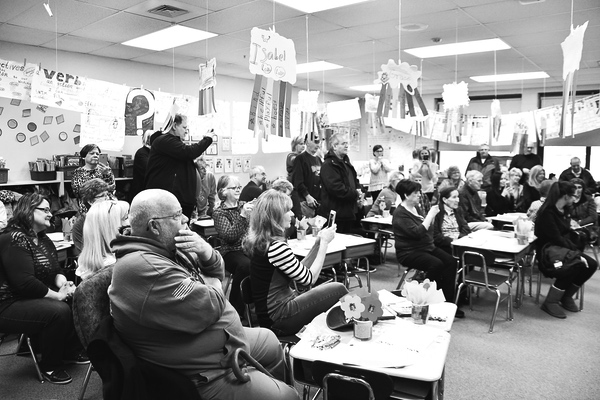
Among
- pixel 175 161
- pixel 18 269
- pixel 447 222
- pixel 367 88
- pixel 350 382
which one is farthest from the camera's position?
pixel 367 88

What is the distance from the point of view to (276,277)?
2.72 meters

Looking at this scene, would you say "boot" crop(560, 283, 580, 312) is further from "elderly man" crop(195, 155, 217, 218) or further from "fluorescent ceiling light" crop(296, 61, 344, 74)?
"fluorescent ceiling light" crop(296, 61, 344, 74)

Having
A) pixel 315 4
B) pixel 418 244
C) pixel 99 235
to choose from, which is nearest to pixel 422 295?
pixel 99 235

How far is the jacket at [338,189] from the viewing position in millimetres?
5117

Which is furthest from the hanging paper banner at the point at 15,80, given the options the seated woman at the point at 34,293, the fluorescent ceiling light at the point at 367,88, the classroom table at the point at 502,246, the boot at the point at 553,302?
the fluorescent ceiling light at the point at 367,88

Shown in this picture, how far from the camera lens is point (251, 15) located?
5004 millimetres

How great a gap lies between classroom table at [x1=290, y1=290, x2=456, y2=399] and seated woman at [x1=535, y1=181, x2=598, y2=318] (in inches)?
104

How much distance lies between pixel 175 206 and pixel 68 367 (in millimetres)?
2025

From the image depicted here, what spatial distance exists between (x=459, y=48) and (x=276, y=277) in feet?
17.1

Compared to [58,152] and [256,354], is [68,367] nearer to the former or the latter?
[256,354]

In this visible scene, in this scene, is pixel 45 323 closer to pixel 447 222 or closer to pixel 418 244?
pixel 418 244

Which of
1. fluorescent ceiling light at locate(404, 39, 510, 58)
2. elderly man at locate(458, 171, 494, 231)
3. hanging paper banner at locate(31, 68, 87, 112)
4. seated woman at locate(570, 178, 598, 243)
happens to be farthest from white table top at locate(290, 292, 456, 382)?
fluorescent ceiling light at locate(404, 39, 510, 58)

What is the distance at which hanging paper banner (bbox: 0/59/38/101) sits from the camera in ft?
16.7

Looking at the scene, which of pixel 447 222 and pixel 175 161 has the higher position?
pixel 175 161
